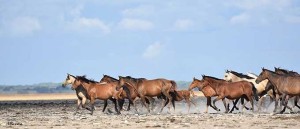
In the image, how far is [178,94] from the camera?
104 feet

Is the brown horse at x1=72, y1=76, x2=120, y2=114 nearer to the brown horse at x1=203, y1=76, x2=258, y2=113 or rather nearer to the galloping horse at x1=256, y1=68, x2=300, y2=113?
the brown horse at x1=203, y1=76, x2=258, y2=113

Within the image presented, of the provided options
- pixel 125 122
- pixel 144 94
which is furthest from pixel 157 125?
pixel 144 94

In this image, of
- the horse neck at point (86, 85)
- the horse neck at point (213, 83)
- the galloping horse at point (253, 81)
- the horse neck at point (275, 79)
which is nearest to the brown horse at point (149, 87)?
the horse neck at point (86, 85)

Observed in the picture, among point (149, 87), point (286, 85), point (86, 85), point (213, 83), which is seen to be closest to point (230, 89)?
point (213, 83)

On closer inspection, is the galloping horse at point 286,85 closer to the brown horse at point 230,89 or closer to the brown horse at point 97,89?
the brown horse at point 230,89

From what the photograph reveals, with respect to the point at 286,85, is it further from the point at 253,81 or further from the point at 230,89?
the point at 253,81

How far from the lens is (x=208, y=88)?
1110 inches

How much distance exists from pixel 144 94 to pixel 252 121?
9.35m

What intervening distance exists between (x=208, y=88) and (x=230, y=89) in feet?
4.63

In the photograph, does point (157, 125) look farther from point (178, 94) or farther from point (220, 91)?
point (178, 94)

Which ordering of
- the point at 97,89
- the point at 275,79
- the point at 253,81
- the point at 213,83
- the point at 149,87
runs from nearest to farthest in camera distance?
1. the point at 275,79
2. the point at 213,83
3. the point at 97,89
4. the point at 149,87
5. the point at 253,81

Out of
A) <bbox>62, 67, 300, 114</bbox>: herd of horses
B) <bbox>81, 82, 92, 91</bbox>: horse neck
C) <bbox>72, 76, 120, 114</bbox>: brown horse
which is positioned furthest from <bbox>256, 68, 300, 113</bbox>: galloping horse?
<bbox>81, 82, 92, 91</bbox>: horse neck

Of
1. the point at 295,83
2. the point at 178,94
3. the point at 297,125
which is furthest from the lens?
the point at 178,94

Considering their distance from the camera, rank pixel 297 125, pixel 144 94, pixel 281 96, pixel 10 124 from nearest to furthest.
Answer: pixel 297 125 < pixel 10 124 < pixel 281 96 < pixel 144 94
